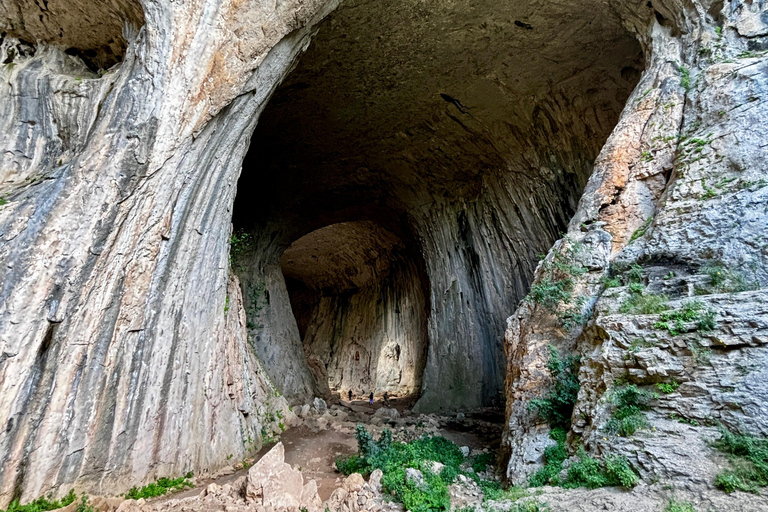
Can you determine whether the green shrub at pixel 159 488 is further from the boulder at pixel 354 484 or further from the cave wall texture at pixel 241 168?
the boulder at pixel 354 484

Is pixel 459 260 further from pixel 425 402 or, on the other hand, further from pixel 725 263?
pixel 725 263

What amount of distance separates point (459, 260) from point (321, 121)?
6567mm

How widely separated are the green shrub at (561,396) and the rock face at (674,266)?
189 millimetres

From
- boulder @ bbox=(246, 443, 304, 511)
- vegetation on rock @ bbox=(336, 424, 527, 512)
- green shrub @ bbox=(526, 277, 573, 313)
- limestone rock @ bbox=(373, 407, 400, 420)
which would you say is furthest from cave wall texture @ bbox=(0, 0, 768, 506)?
limestone rock @ bbox=(373, 407, 400, 420)

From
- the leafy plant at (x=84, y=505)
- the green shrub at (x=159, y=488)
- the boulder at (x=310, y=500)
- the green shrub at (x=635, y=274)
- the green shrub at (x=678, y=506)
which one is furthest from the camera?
the green shrub at (x=635, y=274)

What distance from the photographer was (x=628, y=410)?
14.8 feet

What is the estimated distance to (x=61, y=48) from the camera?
6.45 meters

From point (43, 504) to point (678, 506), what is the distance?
20.0 ft

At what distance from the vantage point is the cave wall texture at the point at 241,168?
4488 mm

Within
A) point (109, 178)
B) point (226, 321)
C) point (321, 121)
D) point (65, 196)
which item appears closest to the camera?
point (65, 196)

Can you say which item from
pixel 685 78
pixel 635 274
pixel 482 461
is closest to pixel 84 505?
pixel 482 461

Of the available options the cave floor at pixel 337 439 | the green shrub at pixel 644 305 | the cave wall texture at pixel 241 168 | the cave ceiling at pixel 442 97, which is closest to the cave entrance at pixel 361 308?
the cave ceiling at pixel 442 97

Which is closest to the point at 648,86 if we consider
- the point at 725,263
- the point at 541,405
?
the point at 725,263

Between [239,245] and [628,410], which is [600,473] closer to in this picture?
[628,410]
